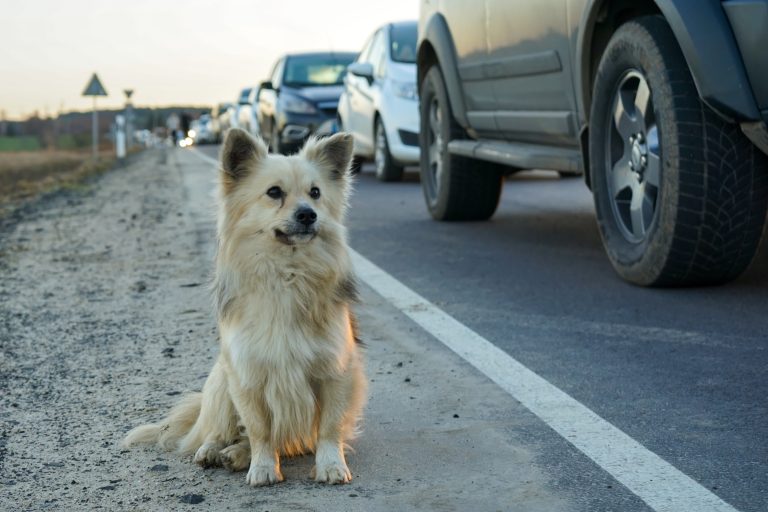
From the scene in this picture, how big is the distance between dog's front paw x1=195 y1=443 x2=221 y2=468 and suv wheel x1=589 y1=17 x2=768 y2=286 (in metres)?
3.16

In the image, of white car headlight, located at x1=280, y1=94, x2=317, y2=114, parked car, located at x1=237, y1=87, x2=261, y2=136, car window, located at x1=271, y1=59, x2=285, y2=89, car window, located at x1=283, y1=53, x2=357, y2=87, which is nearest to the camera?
white car headlight, located at x1=280, y1=94, x2=317, y2=114

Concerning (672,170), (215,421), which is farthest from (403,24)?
(215,421)

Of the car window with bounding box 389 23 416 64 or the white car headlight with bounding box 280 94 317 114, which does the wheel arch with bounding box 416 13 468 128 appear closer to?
the car window with bounding box 389 23 416 64

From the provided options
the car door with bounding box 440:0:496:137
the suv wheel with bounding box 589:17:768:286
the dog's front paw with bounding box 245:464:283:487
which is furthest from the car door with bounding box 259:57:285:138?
the dog's front paw with bounding box 245:464:283:487

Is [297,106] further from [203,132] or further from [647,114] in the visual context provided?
[203,132]

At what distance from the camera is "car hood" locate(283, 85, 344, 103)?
20.7 meters

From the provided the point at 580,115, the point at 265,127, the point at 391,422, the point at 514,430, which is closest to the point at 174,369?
the point at 391,422

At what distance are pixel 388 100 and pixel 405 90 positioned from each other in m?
0.32

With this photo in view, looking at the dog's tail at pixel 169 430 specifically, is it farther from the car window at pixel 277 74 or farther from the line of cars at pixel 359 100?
the car window at pixel 277 74

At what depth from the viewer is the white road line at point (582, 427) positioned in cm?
343

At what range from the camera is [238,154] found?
417cm

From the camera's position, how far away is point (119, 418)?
450 centimetres

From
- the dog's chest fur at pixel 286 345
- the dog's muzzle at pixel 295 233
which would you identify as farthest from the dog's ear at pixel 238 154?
the dog's chest fur at pixel 286 345

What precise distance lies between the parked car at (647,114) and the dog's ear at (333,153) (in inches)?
86.1
